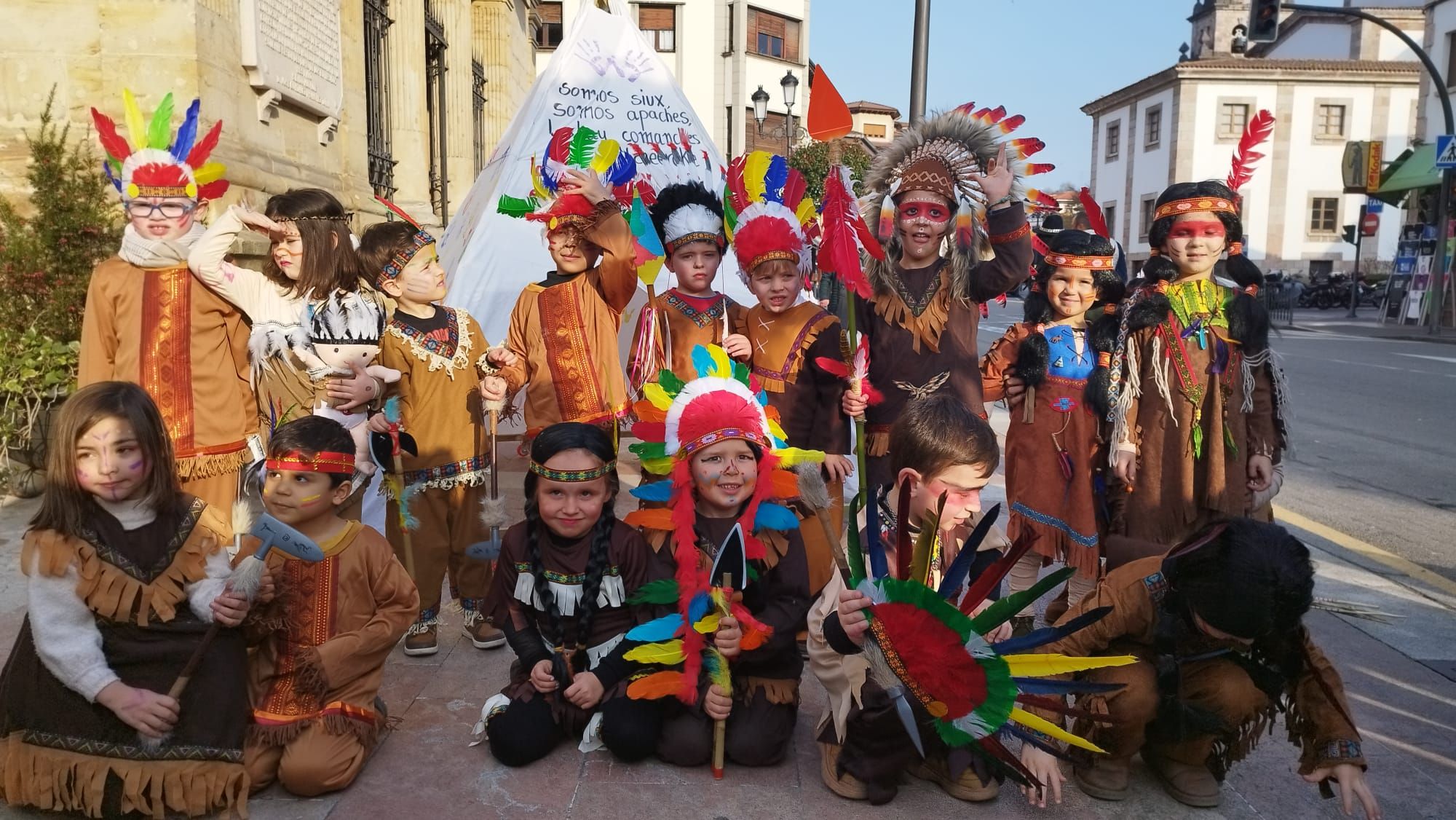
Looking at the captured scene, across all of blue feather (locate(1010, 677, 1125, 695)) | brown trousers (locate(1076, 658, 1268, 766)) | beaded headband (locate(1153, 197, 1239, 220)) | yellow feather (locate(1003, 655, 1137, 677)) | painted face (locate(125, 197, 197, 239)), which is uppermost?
beaded headband (locate(1153, 197, 1239, 220))

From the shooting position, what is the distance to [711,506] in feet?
9.54

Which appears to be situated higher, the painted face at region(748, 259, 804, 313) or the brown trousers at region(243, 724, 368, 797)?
the painted face at region(748, 259, 804, 313)

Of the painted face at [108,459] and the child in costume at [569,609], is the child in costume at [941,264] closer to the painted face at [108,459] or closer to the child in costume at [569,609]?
the child in costume at [569,609]

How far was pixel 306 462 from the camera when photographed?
258cm

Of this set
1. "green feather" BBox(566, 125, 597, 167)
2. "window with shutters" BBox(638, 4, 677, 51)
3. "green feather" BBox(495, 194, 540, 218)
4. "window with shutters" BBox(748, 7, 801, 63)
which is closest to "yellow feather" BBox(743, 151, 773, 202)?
"green feather" BBox(566, 125, 597, 167)

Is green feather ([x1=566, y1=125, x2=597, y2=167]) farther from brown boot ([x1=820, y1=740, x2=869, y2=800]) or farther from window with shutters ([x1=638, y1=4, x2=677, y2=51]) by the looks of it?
window with shutters ([x1=638, y1=4, x2=677, y2=51])

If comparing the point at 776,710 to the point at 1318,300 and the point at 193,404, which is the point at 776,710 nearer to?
the point at 193,404

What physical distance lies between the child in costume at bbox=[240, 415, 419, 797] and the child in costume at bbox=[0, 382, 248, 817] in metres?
0.13

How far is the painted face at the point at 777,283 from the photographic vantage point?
3.55 m

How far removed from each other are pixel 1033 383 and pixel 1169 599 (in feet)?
4.19

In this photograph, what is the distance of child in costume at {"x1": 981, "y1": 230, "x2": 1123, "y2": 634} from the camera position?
3.46m

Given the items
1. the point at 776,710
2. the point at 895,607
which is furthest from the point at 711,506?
the point at 895,607

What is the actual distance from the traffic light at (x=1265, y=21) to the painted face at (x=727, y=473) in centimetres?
1495

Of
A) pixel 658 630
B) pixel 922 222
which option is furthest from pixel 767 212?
pixel 658 630
